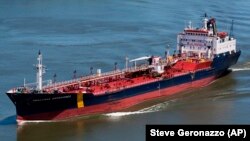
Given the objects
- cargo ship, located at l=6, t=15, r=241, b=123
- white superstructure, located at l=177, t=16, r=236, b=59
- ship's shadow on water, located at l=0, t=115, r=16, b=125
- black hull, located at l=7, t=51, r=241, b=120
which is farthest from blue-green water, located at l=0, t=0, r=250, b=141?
white superstructure, located at l=177, t=16, r=236, b=59

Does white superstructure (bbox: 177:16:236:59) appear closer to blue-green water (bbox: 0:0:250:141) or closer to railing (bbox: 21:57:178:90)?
blue-green water (bbox: 0:0:250:141)

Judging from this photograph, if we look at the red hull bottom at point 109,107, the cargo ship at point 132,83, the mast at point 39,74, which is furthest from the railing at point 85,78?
the red hull bottom at point 109,107

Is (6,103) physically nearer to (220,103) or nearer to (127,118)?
(127,118)

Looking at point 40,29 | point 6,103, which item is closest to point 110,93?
point 6,103

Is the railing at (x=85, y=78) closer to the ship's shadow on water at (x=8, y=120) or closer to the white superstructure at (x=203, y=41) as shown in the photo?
the ship's shadow on water at (x=8, y=120)

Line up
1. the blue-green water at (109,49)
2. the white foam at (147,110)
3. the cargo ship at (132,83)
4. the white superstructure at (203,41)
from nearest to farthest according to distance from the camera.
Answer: the cargo ship at (132,83) < the blue-green water at (109,49) < the white foam at (147,110) < the white superstructure at (203,41)

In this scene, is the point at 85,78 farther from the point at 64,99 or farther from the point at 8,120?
the point at 8,120

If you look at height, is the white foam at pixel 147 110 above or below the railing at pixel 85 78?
below
